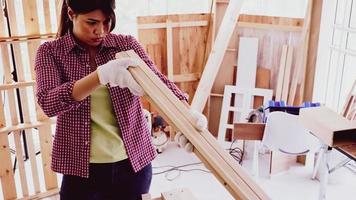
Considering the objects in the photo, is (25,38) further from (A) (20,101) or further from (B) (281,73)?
(B) (281,73)

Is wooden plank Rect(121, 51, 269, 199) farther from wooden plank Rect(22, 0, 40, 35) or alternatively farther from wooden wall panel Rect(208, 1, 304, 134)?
wooden wall panel Rect(208, 1, 304, 134)

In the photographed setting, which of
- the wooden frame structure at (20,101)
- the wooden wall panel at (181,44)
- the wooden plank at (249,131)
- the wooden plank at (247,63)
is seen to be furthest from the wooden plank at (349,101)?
the wooden frame structure at (20,101)

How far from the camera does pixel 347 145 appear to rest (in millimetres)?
1979

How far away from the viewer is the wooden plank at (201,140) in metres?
0.91

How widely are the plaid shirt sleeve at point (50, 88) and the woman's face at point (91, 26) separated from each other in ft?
0.41

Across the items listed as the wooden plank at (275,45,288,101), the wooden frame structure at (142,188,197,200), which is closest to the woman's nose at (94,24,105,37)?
the wooden frame structure at (142,188,197,200)

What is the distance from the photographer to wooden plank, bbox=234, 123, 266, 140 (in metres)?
2.68

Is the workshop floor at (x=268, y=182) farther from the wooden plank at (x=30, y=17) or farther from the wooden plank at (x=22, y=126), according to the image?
the wooden plank at (x=30, y=17)

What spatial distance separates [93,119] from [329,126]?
124 cm

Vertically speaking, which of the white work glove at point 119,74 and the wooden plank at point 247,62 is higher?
the white work glove at point 119,74

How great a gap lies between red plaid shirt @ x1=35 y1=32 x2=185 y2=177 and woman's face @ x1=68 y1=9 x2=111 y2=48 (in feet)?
0.14

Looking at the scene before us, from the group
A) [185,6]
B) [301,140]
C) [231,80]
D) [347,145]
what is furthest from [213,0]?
[347,145]

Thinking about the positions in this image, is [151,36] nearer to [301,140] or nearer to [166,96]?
[301,140]

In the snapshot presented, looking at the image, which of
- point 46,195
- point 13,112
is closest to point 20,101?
point 13,112
